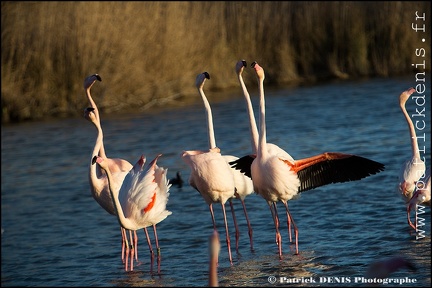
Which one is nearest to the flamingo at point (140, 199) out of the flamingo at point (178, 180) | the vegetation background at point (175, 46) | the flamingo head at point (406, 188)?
the flamingo head at point (406, 188)

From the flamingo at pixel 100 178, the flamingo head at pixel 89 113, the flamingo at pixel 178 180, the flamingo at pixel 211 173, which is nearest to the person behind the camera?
the flamingo at pixel 211 173

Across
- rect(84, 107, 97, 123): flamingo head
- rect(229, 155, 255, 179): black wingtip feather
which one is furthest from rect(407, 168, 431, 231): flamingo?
rect(84, 107, 97, 123): flamingo head

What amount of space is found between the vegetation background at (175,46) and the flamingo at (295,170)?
7.71 meters

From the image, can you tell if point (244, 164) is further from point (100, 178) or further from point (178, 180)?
point (178, 180)

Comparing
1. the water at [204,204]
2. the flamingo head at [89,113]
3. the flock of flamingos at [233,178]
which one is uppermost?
the flamingo head at [89,113]

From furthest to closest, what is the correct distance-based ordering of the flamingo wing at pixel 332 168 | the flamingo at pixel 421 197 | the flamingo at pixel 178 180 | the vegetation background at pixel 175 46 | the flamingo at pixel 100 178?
the vegetation background at pixel 175 46 < the flamingo at pixel 178 180 < the flamingo at pixel 100 178 < the flamingo wing at pixel 332 168 < the flamingo at pixel 421 197

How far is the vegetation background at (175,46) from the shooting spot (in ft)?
45.9

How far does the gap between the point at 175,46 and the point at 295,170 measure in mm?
8467

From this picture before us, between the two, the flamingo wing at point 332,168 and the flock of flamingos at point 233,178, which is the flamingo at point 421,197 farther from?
the flamingo wing at point 332,168

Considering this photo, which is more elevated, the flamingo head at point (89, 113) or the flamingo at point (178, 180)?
the flamingo head at point (89, 113)

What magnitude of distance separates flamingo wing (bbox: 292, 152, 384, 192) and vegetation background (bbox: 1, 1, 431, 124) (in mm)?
7854

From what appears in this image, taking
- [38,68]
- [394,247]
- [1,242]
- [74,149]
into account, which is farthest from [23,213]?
[38,68]

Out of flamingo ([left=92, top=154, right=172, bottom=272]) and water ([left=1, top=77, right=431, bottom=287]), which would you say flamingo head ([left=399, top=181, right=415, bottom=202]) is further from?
flamingo ([left=92, top=154, right=172, bottom=272])

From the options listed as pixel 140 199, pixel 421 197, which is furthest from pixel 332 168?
pixel 140 199
